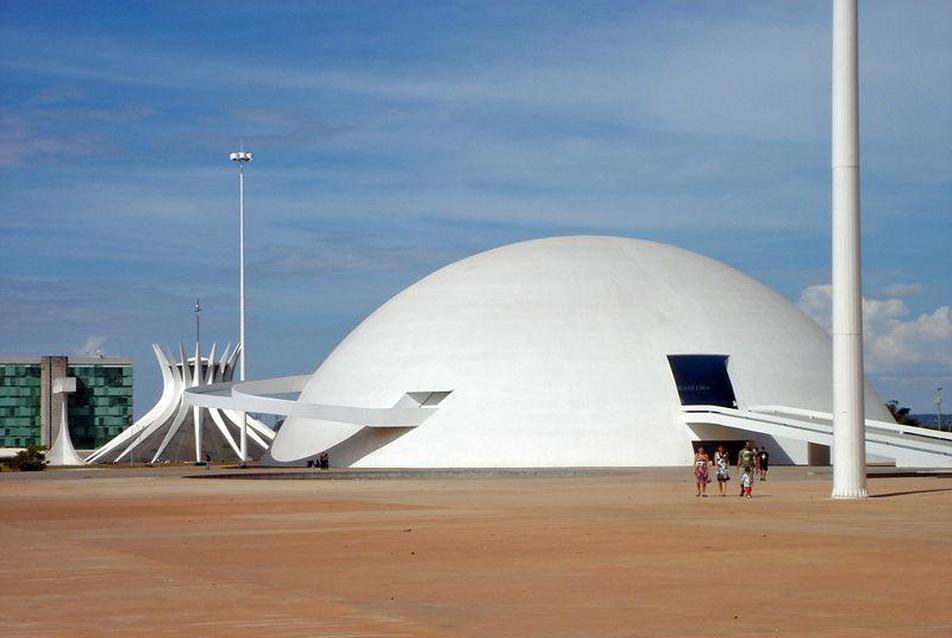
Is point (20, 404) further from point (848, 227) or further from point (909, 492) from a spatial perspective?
point (848, 227)

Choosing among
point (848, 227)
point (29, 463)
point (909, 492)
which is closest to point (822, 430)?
point (909, 492)

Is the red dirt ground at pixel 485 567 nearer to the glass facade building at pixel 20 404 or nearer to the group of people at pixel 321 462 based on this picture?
the group of people at pixel 321 462

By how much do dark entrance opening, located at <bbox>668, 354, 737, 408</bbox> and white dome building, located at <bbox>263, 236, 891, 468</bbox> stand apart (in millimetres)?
62

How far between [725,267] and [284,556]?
5599cm

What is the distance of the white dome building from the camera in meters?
65.4

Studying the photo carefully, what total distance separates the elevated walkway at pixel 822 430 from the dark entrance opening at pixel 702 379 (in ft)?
3.34

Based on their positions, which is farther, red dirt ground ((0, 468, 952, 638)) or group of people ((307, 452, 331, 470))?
group of people ((307, 452, 331, 470))

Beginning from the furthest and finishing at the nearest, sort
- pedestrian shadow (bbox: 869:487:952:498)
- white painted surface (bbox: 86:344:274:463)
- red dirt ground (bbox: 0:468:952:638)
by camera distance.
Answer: white painted surface (bbox: 86:344:274:463), pedestrian shadow (bbox: 869:487:952:498), red dirt ground (bbox: 0:468:952:638)

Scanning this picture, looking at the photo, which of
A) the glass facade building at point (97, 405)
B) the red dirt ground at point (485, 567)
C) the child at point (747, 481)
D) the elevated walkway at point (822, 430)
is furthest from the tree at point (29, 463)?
the glass facade building at point (97, 405)

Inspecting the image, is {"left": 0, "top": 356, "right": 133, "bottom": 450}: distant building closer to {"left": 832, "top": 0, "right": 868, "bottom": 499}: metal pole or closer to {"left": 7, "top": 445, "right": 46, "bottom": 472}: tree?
{"left": 7, "top": 445, "right": 46, "bottom": 472}: tree

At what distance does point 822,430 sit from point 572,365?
39.1 feet

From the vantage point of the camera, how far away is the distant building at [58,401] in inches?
5650

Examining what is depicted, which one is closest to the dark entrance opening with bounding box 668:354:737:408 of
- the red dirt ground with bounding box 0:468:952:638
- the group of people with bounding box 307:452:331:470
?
the group of people with bounding box 307:452:331:470

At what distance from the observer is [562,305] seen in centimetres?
6950
